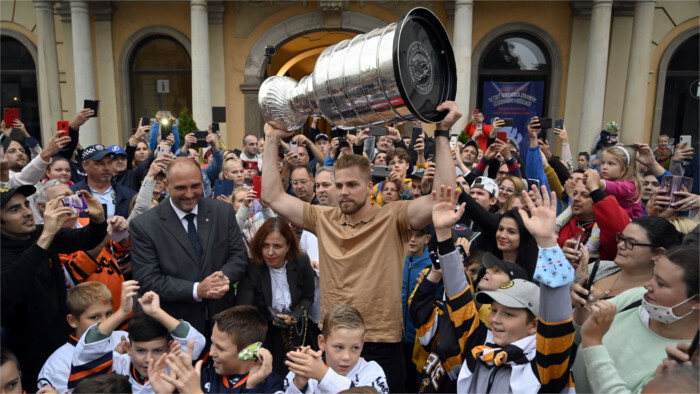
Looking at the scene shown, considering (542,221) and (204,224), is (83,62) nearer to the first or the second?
(204,224)

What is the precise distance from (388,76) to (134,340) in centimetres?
197

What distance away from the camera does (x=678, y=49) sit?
43.0 ft

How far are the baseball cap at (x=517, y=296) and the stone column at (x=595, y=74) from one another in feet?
36.8

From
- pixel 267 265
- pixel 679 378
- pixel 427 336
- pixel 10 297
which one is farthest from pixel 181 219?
pixel 679 378

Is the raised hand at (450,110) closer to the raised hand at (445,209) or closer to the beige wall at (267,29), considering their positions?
the raised hand at (445,209)

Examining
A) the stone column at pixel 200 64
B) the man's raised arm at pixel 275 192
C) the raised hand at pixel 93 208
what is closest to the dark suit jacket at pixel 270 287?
the man's raised arm at pixel 275 192

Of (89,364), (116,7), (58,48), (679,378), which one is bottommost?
(89,364)

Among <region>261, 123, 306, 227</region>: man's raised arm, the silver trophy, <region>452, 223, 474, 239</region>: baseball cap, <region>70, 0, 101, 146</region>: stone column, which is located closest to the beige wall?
<region>70, 0, 101, 146</region>: stone column

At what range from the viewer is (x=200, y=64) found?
1235 centimetres

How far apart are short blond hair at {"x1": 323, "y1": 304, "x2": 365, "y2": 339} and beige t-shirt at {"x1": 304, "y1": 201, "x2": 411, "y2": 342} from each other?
247 mm

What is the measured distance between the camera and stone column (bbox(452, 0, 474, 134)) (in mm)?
11875

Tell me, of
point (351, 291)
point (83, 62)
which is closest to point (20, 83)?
point (83, 62)

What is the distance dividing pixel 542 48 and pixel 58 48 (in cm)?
1394

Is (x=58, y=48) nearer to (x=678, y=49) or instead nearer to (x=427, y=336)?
(x=427, y=336)
